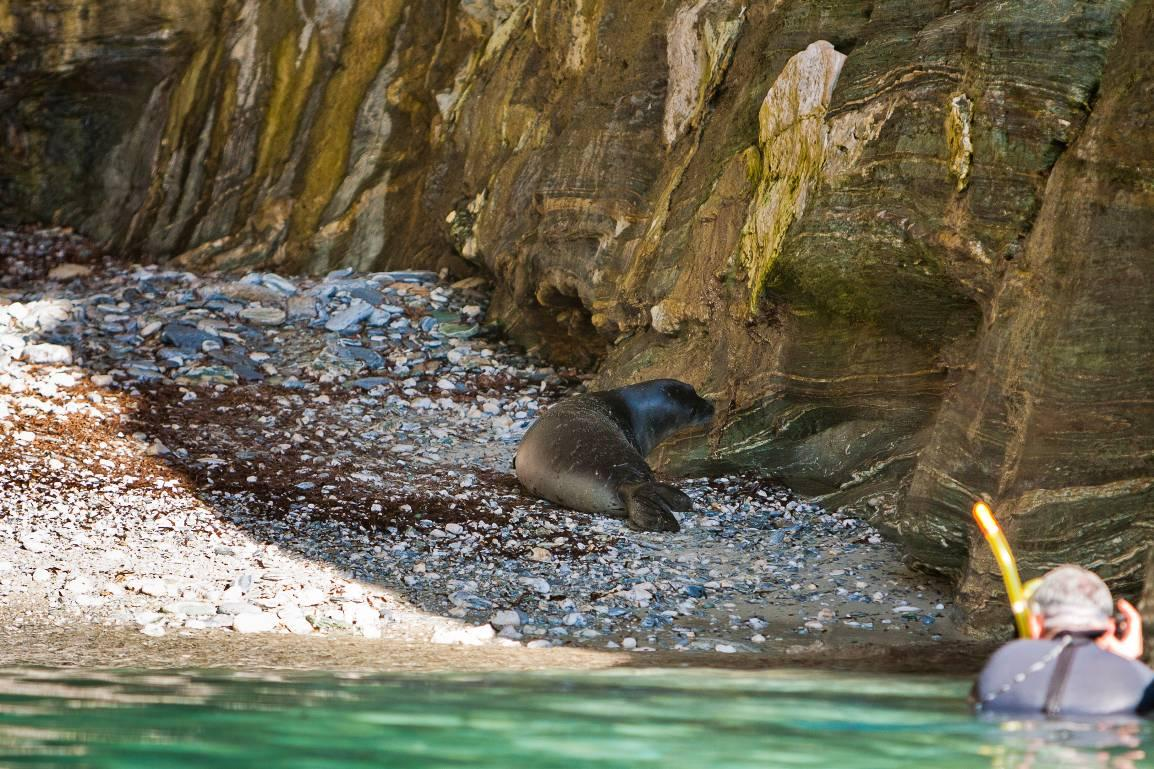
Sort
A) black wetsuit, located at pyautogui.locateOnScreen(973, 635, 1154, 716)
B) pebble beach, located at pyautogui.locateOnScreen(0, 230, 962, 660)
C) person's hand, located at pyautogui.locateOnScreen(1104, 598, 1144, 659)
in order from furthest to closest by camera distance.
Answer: pebble beach, located at pyautogui.locateOnScreen(0, 230, 962, 660)
person's hand, located at pyautogui.locateOnScreen(1104, 598, 1144, 659)
black wetsuit, located at pyautogui.locateOnScreen(973, 635, 1154, 716)

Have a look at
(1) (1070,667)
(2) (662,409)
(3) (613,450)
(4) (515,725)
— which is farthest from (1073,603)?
(2) (662,409)

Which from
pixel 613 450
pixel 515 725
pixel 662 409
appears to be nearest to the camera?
pixel 515 725

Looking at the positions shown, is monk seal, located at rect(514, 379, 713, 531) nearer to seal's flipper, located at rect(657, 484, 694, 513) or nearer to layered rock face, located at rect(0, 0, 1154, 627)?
seal's flipper, located at rect(657, 484, 694, 513)

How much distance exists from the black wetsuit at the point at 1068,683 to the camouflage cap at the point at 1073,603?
2.1 inches

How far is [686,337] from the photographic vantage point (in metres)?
10.4

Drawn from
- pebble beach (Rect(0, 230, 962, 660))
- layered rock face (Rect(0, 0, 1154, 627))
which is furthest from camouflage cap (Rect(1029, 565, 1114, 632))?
layered rock face (Rect(0, 0, 1154, 627))

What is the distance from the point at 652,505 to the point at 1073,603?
14.2 feet

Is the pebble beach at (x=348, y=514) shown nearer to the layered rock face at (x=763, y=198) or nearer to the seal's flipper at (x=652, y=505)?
the seal's flipper at (x=652, y=505)

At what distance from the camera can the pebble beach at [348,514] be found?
6.08 metres

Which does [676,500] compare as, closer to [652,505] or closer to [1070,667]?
[652,505]

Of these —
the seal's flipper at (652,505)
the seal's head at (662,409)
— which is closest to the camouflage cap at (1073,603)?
the seal's flipper at (652,505)

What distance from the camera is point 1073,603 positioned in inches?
154

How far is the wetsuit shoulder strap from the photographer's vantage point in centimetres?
386

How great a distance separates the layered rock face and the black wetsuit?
1970 mm
